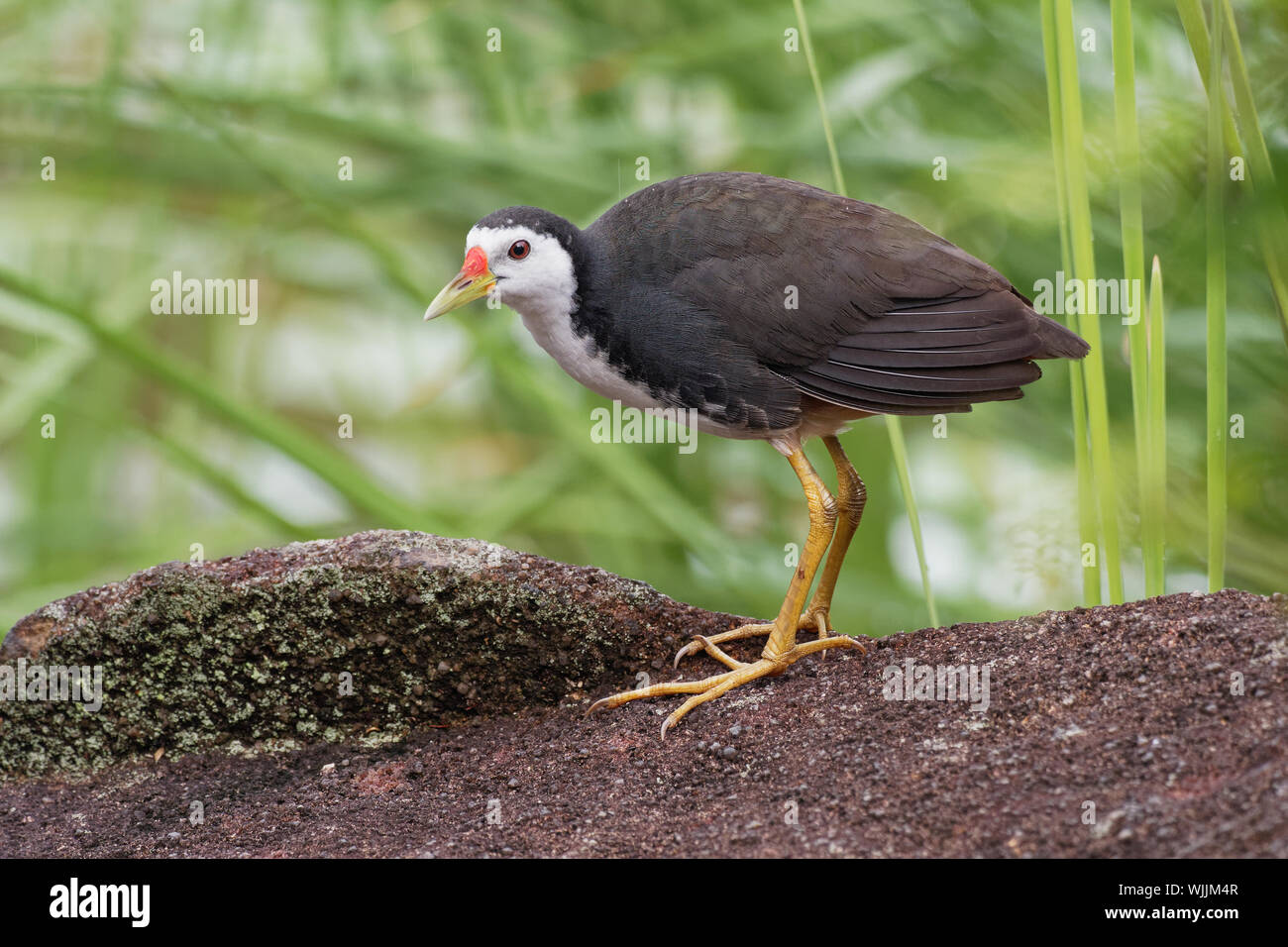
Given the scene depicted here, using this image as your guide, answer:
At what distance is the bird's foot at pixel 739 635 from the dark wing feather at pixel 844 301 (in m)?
0.62

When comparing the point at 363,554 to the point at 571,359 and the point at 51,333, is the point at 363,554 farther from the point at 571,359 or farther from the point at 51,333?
the point at 51,333

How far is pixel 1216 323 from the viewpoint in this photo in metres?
2.69

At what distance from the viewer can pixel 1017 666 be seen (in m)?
2.84

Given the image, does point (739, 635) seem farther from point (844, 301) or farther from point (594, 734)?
point (844, 301)

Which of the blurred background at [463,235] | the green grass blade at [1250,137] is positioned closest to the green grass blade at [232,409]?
the blurred background at [463,235]

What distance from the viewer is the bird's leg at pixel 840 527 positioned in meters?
3.61

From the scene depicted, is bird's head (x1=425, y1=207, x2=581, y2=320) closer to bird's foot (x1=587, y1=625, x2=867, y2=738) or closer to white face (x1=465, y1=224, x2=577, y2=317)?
white face (x1=465, y1=224, x2=577, y2=317)

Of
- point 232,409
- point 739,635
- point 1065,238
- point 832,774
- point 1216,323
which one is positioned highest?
point 1065,238

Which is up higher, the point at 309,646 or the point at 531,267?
the point at 531,267

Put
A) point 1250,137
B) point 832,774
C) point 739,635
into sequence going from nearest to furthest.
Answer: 1. point 1250,137
2. point 832,774
3. point 739,635

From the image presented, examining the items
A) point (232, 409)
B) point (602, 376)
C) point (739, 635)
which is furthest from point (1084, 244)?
point (232, 409)

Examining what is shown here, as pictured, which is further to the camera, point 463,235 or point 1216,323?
point 463,235

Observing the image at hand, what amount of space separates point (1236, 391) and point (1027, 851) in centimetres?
235

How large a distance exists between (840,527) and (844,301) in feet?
2.36
